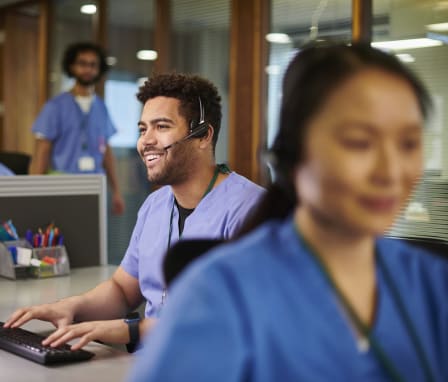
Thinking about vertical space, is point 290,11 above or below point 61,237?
above

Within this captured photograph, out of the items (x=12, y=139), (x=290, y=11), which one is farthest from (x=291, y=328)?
(x=12, y=139)

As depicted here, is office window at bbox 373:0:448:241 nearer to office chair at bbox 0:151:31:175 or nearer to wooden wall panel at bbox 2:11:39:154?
office chair at bbox 0:151:31:175

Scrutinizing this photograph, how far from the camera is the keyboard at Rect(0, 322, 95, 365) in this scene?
145cm

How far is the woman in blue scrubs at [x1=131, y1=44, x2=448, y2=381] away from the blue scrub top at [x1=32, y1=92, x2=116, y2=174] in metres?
3.79

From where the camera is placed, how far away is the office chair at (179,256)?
1081mm

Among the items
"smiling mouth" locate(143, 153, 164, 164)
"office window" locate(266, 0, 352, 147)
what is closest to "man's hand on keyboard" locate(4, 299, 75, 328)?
"smiling mouth" locate(143, 153, 164, 164)

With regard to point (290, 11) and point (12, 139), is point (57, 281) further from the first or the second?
point (12, 139)

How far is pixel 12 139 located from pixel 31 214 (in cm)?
415

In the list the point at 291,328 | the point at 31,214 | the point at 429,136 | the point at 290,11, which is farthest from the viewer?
the point at 290,11

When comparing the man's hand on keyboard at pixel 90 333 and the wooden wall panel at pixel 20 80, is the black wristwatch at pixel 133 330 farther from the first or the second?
the wooden wall panel at pixel 20 80

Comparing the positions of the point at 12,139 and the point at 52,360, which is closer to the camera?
the point at 52,360

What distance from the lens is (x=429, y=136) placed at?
3527mm

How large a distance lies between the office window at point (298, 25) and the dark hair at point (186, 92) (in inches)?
75.0

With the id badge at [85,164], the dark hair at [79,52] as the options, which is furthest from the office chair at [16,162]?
the dark hair at [79,52]
